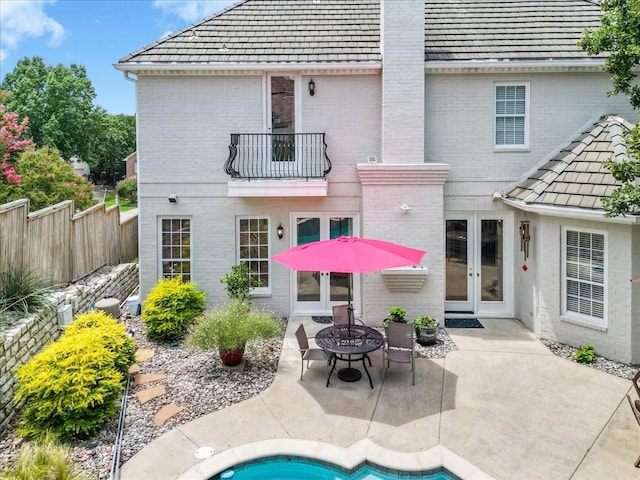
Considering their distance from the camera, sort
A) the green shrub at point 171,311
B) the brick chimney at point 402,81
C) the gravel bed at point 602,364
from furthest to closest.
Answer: the brick chimney at point 402,81 → the green shrub at point 171,311 → the gravel bed at point 602,364

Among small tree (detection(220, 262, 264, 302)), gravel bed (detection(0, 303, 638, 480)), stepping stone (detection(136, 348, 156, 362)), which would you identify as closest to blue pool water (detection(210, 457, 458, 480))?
gravel bed (detection(0, 303, 638, 480))

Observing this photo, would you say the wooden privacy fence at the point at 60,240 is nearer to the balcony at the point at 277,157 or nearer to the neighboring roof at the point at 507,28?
the balcony at the point at 277,157

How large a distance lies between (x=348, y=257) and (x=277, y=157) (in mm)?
5699

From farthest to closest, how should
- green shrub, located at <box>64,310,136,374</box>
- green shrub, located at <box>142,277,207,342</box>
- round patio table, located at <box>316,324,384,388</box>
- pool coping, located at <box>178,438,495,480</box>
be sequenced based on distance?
green shrub, located at <box>142,277,207,342</box>
round patio table, located at <box>316,324,384,388</box>
green shrub, located at <box>64,310,136,374</box>
pool coping, located at <box>178,438,495,480</box>

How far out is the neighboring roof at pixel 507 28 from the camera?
40.9 feet

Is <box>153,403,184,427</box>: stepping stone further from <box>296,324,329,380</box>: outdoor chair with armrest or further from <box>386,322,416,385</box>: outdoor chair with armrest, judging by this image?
<box>386,322,416,385</box>: outdoor chair with armrest

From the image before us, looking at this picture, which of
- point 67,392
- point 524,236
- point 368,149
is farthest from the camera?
point 368,149

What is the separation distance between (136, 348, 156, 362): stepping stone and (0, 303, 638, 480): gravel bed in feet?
0.41

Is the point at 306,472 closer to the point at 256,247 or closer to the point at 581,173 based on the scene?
the point at 256,247

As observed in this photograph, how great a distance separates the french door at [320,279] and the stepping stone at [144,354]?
422 cm

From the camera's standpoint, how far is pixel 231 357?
9.34m

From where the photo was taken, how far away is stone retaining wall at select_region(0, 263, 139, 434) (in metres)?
7.44

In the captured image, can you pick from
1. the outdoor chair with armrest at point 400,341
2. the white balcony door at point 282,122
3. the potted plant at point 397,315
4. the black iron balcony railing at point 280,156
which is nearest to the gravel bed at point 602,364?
the potted plant at point 397,315

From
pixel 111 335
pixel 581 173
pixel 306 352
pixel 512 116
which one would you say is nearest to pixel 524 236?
pixel 581 173
